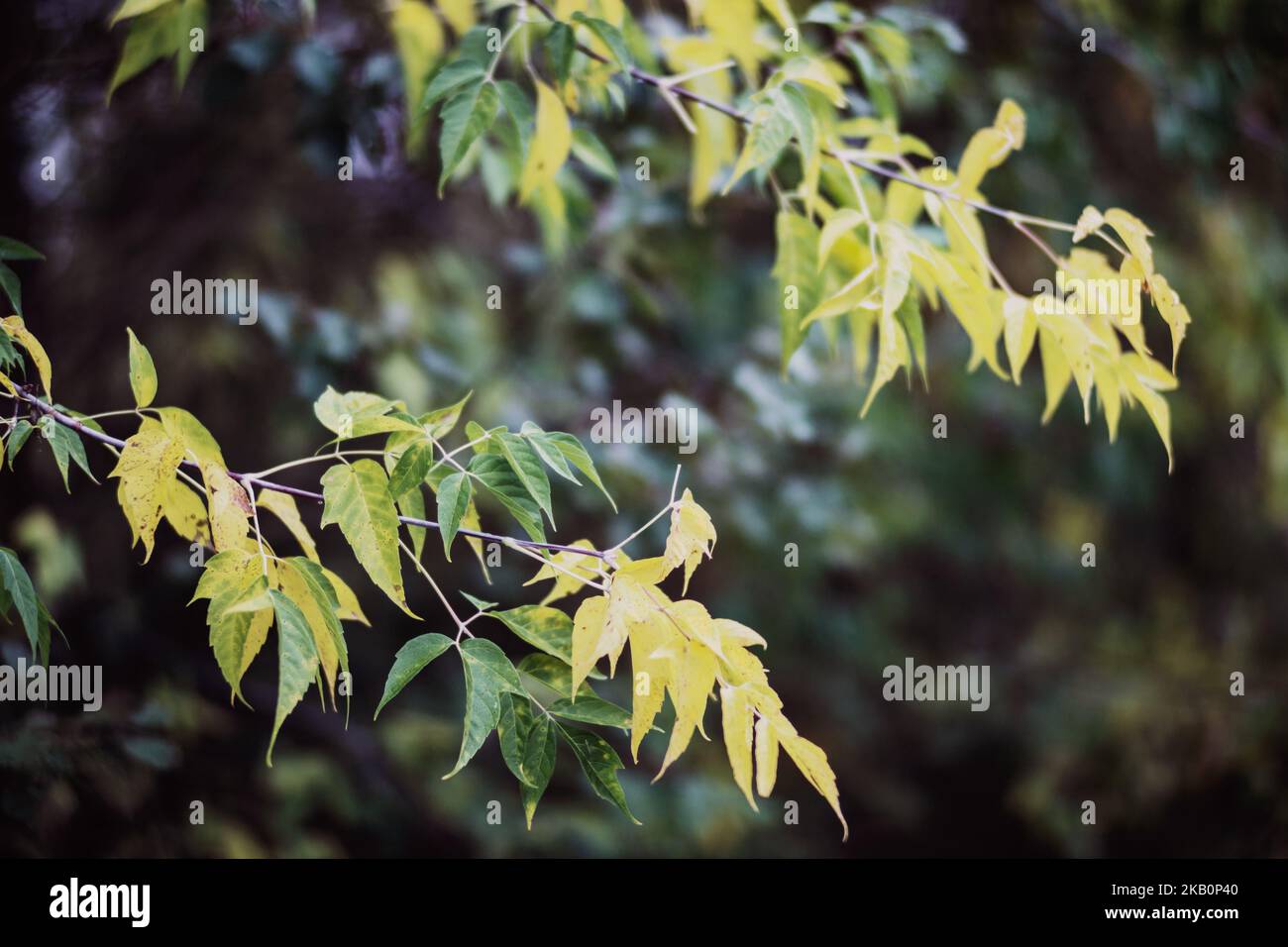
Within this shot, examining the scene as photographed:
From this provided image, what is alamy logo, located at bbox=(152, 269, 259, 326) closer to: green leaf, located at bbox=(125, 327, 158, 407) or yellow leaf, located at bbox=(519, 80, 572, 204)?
yellow leaf, located at bbox=(519, 80, 572, 204)

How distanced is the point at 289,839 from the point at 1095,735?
2.91m

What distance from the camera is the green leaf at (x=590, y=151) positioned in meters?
1.60

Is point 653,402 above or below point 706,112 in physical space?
below

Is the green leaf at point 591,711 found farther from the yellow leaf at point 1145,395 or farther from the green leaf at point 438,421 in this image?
the yellow leaf at point 1145,395

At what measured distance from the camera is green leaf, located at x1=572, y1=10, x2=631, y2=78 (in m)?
1.26

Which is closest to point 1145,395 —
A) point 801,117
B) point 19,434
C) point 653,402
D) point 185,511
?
point 801,117

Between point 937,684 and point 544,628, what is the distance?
12.7 feet

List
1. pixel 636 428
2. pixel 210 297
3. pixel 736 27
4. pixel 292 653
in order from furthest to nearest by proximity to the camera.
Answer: pixel 636 428, pixel 210 297, pixel 736 27, pixel 292 653

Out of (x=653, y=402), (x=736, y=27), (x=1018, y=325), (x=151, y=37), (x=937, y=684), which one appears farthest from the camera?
(x=937, y=684)

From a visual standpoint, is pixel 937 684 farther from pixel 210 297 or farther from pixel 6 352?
pixel 6 352

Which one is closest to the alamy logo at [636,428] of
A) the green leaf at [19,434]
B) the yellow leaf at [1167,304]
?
the yellow leaf at [1167,304]

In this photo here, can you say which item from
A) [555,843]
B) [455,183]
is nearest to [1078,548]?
[555,843]

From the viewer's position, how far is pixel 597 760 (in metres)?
1.02

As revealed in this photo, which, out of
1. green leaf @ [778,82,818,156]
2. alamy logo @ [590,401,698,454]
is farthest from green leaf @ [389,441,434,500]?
alamy logo @ [590,401,698,454]
